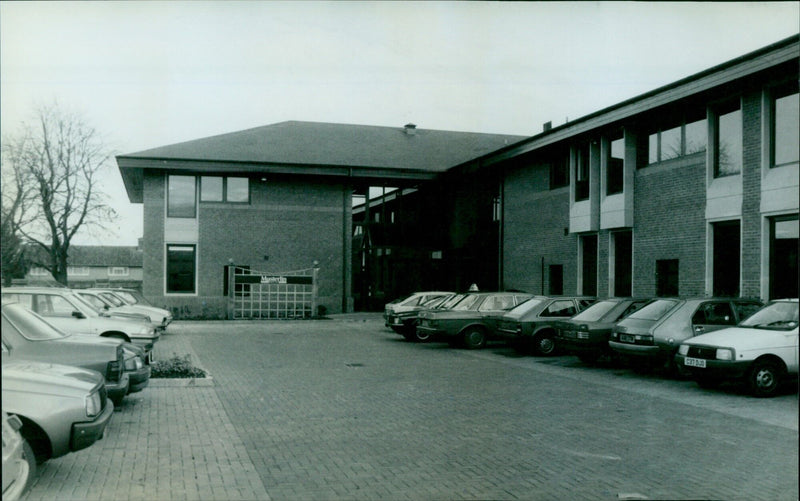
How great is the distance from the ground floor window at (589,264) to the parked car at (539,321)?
238 inches

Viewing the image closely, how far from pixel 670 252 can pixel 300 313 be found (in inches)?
730

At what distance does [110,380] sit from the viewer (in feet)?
28.0

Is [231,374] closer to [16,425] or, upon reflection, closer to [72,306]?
[72,306]

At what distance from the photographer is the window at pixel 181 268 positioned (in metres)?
33.2

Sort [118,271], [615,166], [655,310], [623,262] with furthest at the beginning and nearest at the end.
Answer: [118,271]
[615,166]
[623,262]
[655,310]

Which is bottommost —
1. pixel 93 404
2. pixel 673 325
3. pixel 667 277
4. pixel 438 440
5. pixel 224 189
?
pixel 438 440

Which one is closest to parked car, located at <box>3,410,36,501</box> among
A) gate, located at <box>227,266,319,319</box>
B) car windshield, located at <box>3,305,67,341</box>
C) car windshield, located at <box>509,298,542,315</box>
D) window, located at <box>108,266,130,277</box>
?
car windshield, located at <box>3,305,67,341</box>

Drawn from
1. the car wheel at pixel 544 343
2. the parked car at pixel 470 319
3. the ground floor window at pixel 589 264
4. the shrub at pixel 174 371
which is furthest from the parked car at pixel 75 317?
the ground floor window at pixel 589 264

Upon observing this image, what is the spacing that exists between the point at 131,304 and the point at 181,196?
13.0 m

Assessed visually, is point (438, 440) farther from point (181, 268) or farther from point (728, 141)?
point (181, 268)

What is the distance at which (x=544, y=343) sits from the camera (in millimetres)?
17047

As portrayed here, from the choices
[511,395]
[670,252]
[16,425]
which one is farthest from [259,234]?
[16,425]

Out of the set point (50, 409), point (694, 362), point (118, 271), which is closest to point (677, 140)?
point (694, 362)

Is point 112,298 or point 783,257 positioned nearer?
point 783,257
